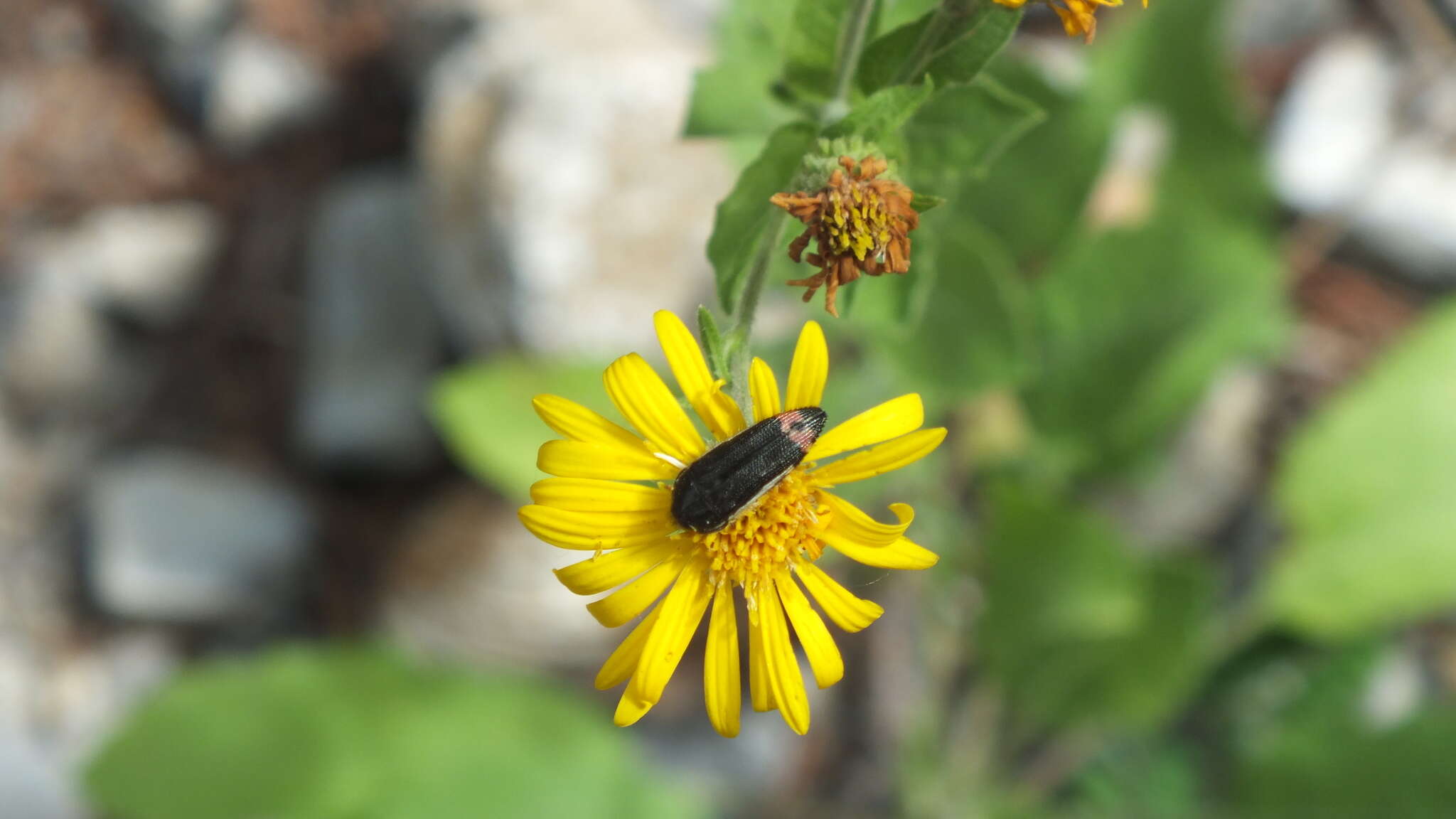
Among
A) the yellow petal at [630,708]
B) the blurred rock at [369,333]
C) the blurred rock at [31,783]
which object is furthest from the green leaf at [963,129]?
the blurred rock at [31,783]

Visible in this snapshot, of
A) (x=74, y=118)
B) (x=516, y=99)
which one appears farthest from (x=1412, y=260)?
(x=74, y=118)

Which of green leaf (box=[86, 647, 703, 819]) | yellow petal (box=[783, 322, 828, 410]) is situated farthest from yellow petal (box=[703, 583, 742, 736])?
green leaf (box=[86, 647, 703, 819])

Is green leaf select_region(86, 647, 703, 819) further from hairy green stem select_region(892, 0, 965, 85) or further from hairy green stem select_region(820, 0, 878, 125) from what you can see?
hairy green stem select_region(892, 0, 965, 85)

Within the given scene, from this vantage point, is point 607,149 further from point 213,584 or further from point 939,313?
point 213,584

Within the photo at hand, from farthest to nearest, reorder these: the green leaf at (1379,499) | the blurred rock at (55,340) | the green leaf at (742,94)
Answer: the blurred rock at (55,340) → the green leaf at (1379,499) → the green leaf at (742,94)

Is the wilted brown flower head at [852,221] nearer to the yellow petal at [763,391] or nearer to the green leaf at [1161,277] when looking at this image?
the yellow petal at [763,391]

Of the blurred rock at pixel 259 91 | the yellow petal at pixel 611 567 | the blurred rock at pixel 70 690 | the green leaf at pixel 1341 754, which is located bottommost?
the green leaf at pixel 1341 754
